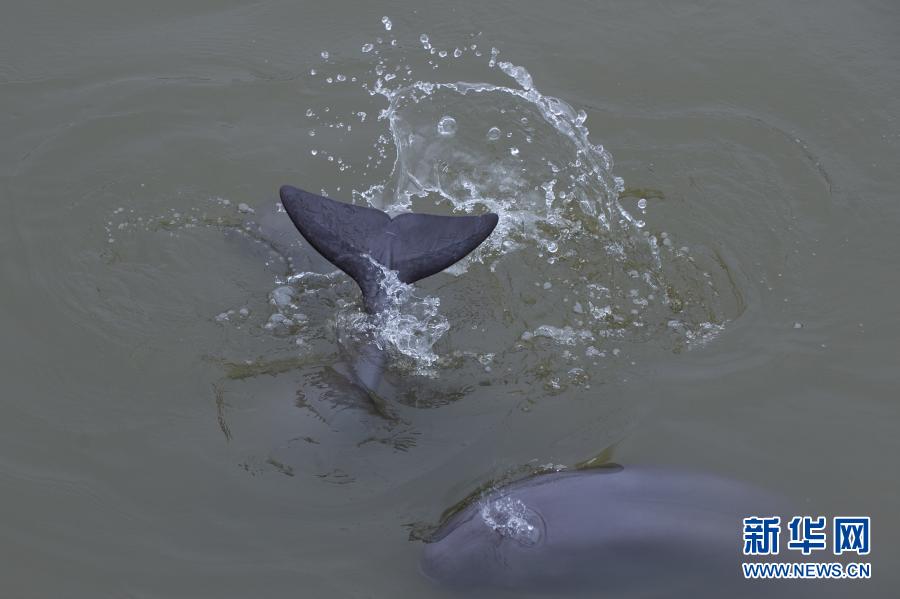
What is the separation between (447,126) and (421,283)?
5.63 feet

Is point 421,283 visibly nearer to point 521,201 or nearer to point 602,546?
point 521,201

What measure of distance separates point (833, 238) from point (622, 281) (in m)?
1.77

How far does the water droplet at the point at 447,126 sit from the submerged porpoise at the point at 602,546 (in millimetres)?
3631

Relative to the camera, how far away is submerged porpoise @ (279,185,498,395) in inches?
275

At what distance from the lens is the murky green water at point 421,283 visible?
668cm

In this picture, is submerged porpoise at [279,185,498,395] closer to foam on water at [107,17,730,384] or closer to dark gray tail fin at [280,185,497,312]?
dark gray tail fin at [280,185,497,312]

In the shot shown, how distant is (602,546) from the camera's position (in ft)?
20.3

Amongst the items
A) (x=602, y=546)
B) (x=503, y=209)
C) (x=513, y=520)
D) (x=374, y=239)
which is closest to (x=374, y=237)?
(x=374, y=239)

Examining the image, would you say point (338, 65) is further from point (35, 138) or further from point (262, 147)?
point (35, 138)

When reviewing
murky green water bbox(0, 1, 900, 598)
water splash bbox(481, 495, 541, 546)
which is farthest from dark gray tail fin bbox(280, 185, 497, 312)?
water splash bbox(481, 495, 541, 546)

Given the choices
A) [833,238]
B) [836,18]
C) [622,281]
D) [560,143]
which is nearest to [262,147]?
[560,143]

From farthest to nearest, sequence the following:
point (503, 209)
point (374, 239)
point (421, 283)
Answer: point (503, 209) → point (421, 283) → point (374, 239)

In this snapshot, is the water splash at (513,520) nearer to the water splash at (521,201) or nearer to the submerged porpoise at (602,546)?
the submerged porpoise at (602,546)

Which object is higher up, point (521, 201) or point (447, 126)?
point (447, 126)
